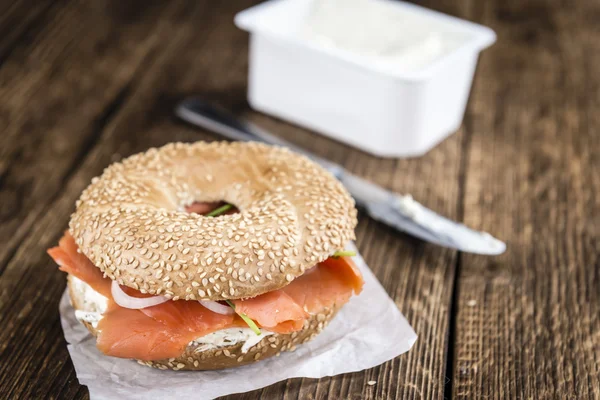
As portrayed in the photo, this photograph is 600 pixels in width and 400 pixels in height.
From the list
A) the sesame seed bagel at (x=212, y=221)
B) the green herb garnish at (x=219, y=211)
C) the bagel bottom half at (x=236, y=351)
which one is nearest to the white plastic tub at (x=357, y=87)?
the sesame seed bagel at (x=212, y=221)

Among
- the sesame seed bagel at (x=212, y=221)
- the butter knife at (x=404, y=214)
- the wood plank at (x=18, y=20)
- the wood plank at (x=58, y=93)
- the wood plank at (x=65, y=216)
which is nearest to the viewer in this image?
the sesame seed bagel at (x=212, y=221)

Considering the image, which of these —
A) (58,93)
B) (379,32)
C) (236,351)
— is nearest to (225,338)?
(236,351)

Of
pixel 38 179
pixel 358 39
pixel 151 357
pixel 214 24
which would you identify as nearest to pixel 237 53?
pixel 214 24

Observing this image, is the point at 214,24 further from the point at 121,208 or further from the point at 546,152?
the point at 121,208

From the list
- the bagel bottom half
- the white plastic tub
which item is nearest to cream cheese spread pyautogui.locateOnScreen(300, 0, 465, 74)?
the white plastic tub

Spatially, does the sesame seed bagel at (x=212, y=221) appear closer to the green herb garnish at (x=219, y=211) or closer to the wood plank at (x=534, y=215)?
the green herb garnish at (x=219, y=211)

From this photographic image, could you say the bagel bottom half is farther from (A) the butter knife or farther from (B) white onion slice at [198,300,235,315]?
(A) the butter knife
